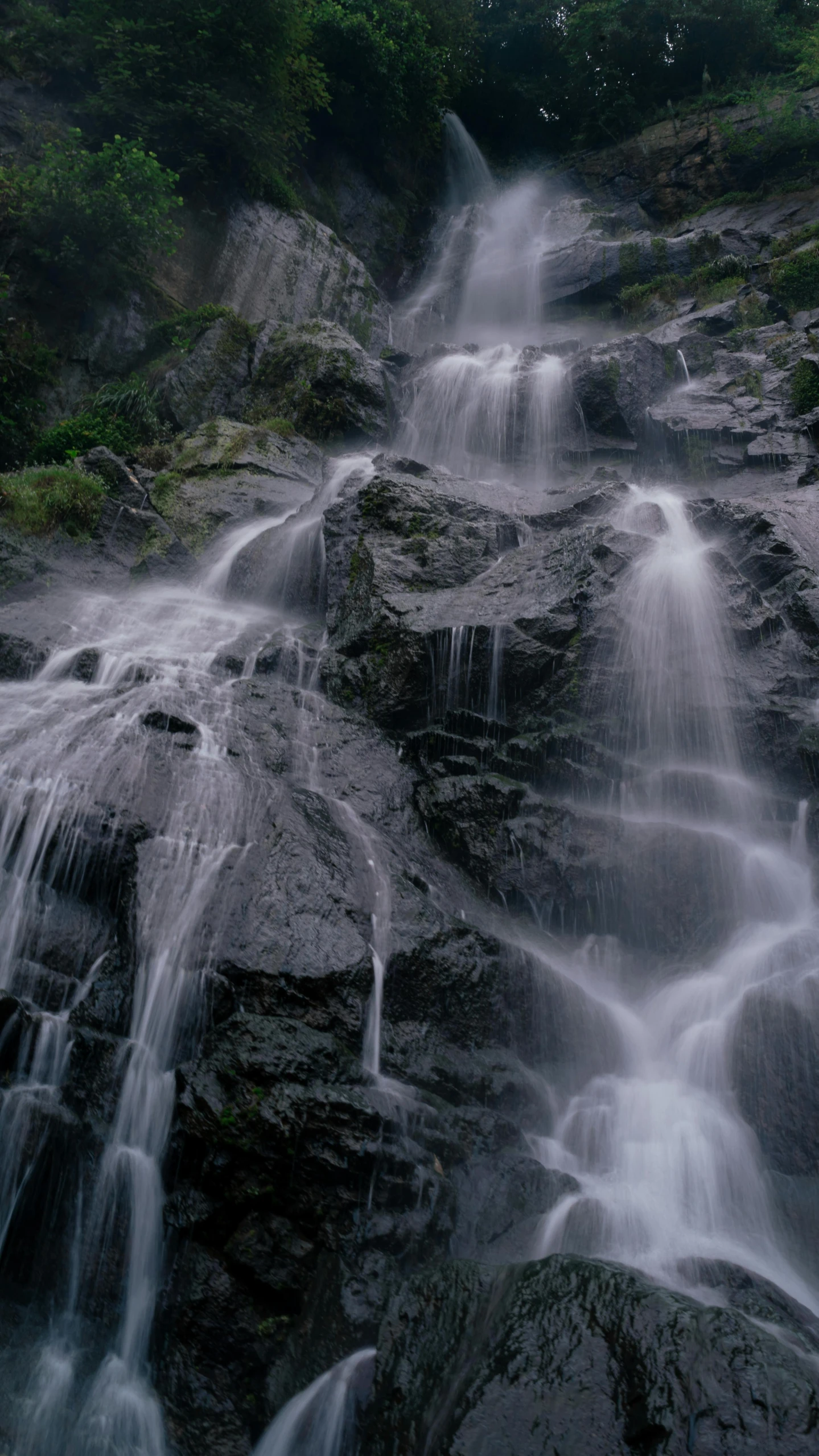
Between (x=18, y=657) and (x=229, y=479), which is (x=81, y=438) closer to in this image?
(x=229, y=479)

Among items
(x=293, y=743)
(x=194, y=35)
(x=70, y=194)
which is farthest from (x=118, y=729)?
(x=194, y=35)

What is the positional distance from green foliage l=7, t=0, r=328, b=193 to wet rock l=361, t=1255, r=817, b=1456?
837 inches

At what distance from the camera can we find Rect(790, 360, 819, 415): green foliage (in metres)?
13.2

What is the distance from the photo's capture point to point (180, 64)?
17.1 m

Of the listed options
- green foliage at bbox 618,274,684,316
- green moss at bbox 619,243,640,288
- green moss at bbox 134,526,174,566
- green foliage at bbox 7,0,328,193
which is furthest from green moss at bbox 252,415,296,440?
green moss at bbox 619,243,640,288

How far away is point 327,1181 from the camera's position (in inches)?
185

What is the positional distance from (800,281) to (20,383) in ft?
50.8

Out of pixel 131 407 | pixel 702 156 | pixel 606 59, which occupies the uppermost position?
pixel 606 59

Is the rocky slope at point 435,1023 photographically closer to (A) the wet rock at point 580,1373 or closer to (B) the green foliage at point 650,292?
(A) the wet rock at point 580,1373

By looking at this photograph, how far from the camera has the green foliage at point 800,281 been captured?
16766 mm

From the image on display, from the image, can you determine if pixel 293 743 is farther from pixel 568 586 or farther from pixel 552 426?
pixel 552 426

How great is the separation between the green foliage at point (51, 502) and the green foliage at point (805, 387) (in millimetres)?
11159

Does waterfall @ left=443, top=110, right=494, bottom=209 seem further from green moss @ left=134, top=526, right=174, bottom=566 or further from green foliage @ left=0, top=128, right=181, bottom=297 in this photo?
green moss @ left=134, top=526, right=174, bottom=566

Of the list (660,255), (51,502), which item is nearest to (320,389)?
(51,502)
